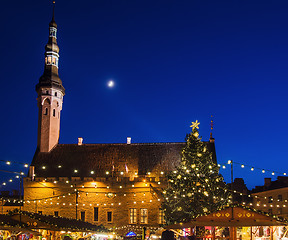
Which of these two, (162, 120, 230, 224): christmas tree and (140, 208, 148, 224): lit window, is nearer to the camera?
(162, 120, 230, 224): christmas tree

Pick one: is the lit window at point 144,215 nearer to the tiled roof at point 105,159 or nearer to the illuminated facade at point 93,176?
the illuminated facade at point 93,176

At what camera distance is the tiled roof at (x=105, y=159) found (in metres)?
39.0

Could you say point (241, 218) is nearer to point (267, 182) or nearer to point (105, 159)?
point (105, 159)

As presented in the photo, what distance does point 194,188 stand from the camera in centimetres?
2602

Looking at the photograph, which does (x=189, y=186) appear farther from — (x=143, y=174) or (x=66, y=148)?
(x=66, y=148)

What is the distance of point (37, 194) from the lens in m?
36.9

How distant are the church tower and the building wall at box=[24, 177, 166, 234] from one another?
18.4ft

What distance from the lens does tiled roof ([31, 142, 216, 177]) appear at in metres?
39.0

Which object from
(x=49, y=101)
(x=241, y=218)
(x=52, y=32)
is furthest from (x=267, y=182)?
(x=241, y=218)

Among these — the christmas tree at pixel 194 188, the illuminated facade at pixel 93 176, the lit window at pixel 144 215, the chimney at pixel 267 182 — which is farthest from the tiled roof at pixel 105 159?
the chimney at pixel 267 182

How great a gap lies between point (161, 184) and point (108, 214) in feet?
17.2

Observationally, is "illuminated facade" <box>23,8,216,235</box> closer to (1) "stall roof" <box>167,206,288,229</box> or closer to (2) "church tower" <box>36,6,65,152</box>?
(2) "church tower" <box>36,6,65,152</box>

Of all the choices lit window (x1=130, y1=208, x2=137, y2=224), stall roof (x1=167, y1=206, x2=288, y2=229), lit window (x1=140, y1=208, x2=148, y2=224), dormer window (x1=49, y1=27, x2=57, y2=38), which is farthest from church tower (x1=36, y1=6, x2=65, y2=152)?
stall roof (x1=167, y1=206, x2=288, y2=229)

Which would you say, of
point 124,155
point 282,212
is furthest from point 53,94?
point 282,212
